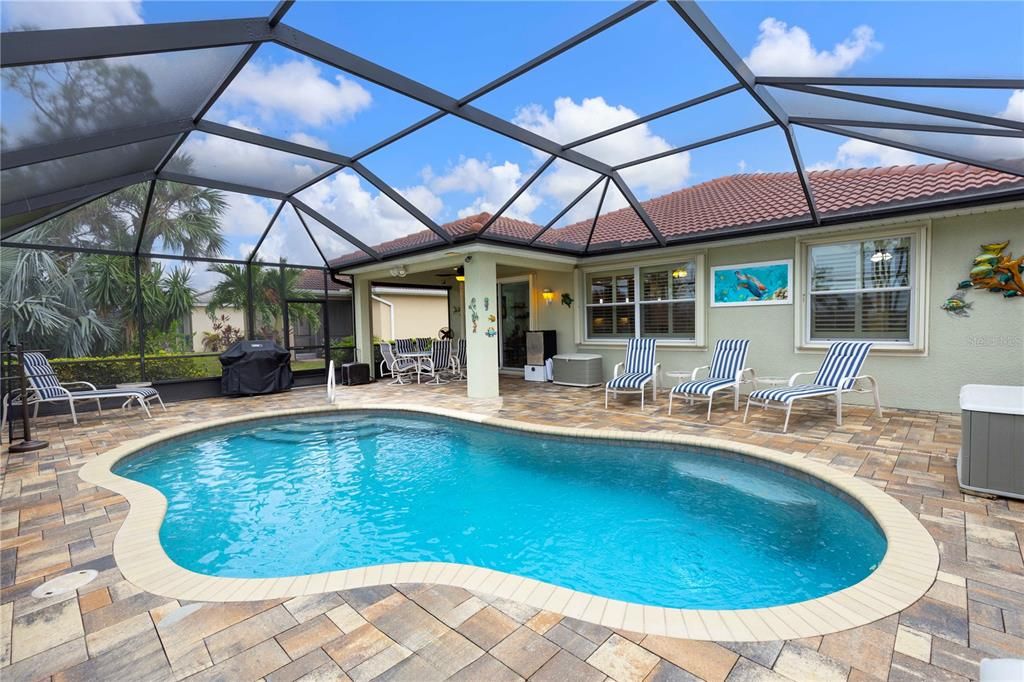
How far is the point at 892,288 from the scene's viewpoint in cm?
711

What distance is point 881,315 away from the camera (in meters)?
7.28

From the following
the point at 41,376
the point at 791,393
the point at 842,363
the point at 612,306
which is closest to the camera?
the point at 791,393

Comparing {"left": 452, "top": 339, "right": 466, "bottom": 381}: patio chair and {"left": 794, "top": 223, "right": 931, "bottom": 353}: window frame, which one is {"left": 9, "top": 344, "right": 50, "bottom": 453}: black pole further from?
{"left": 794, "top": 223, "right": 931, "bottom": 353}: window frame

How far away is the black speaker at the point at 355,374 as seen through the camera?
37.4 feet

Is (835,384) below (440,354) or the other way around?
below

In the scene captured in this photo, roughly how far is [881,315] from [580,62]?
20.9 feet

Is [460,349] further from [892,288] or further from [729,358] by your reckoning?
[892,288]

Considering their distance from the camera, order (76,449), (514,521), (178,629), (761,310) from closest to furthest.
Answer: (178,629)
(514,521)
(76,449)
(761,310)

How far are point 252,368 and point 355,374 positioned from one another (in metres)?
2.28

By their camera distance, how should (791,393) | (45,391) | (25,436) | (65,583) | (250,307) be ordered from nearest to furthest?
(65,583) < (25,436) < (791,393) < (45,391) < (250,307)

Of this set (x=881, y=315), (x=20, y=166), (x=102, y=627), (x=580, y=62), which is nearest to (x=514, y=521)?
(x=102, y=627)

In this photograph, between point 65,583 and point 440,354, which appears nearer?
point 65,583

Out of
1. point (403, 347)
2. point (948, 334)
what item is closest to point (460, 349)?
point (403, 347)

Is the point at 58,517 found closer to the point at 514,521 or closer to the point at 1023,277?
the point at 514,521
